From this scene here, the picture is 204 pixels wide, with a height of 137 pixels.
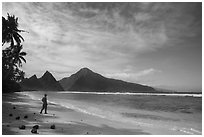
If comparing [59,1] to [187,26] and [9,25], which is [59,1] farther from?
[9,25]

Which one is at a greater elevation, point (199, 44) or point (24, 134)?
point (199, 44)

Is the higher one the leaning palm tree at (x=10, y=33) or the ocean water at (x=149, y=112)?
the leaning palm tree at (x=10, y=33)

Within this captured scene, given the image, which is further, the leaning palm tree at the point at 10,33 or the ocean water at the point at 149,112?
the leaning palm tree at the point at 10,33

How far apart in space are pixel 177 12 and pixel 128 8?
1.76 metres

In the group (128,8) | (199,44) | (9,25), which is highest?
(9,25)

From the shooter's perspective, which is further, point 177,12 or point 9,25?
point 9,25

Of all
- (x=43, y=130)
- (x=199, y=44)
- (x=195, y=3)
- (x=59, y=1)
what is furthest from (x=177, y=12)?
(x=43, y=130)

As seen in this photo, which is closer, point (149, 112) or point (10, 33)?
point (149, 112)

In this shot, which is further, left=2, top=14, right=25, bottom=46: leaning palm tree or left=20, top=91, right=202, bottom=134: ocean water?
left=2, top=14, right=25, bottom=46: leaning palm tree

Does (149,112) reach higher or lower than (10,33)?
lower

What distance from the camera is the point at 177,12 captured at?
8531mm

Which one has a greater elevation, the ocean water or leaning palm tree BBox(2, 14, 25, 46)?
leaning palm tree BBox(2, 14, 25, 46)

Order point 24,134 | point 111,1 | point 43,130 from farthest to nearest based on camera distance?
point 111,1 → point 43,130 → point 24,134

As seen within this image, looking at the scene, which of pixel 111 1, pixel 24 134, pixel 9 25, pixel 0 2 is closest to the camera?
pixel 24 134
